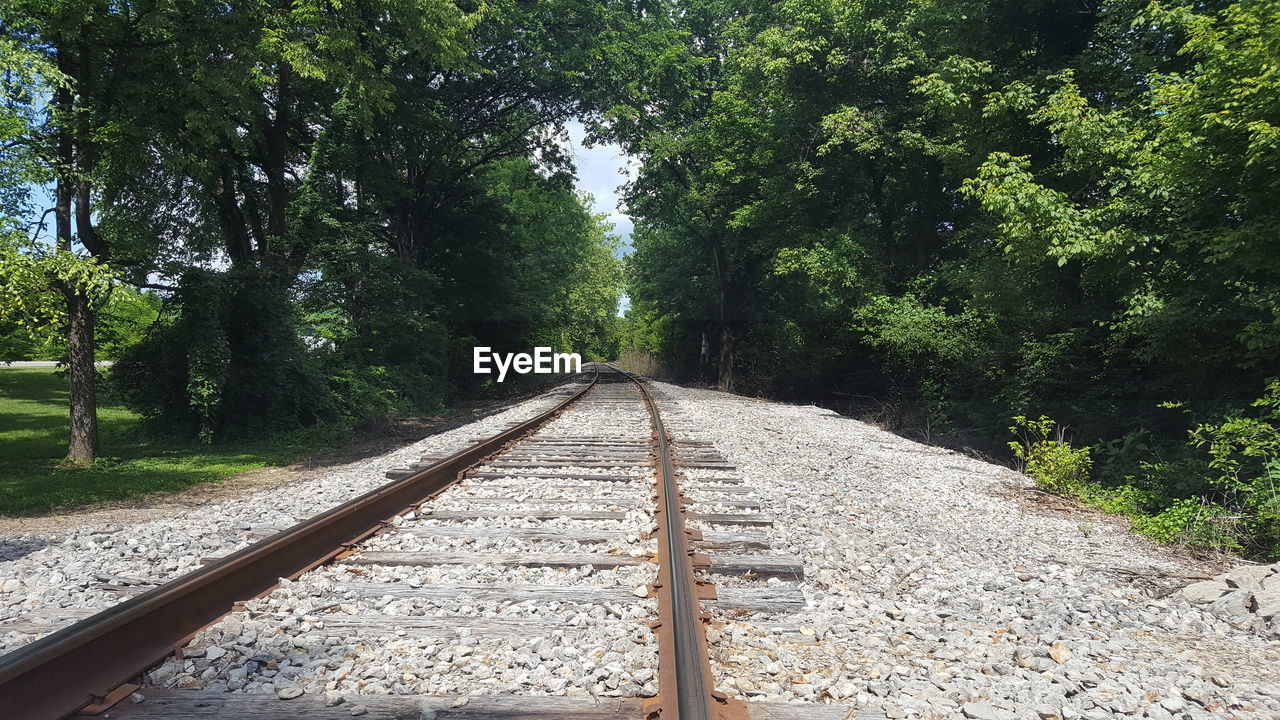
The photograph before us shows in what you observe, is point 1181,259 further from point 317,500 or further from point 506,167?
point 506,167

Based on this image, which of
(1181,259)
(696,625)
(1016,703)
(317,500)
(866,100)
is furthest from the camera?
(866,100)

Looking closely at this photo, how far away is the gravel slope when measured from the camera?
272 centimetres

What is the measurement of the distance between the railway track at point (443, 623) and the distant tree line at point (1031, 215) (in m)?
4.55

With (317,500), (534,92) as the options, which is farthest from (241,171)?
(317,500)

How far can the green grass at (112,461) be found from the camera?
7817 mm

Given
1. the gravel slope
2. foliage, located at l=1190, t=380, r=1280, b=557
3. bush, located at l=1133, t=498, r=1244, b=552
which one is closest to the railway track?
the gravel slope

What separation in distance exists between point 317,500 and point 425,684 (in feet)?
13.8

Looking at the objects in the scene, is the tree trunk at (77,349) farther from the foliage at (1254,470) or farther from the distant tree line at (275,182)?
the foliage at (1254,470)

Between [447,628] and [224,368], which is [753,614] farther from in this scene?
[224,368]

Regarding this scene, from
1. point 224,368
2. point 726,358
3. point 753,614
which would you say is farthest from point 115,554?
point 726,358

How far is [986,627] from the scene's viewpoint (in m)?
3.45

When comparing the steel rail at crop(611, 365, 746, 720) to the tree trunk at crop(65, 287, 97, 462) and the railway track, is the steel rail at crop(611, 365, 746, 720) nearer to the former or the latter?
the railway track

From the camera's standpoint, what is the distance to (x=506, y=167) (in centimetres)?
2978

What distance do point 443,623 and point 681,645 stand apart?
1152 millimetres
